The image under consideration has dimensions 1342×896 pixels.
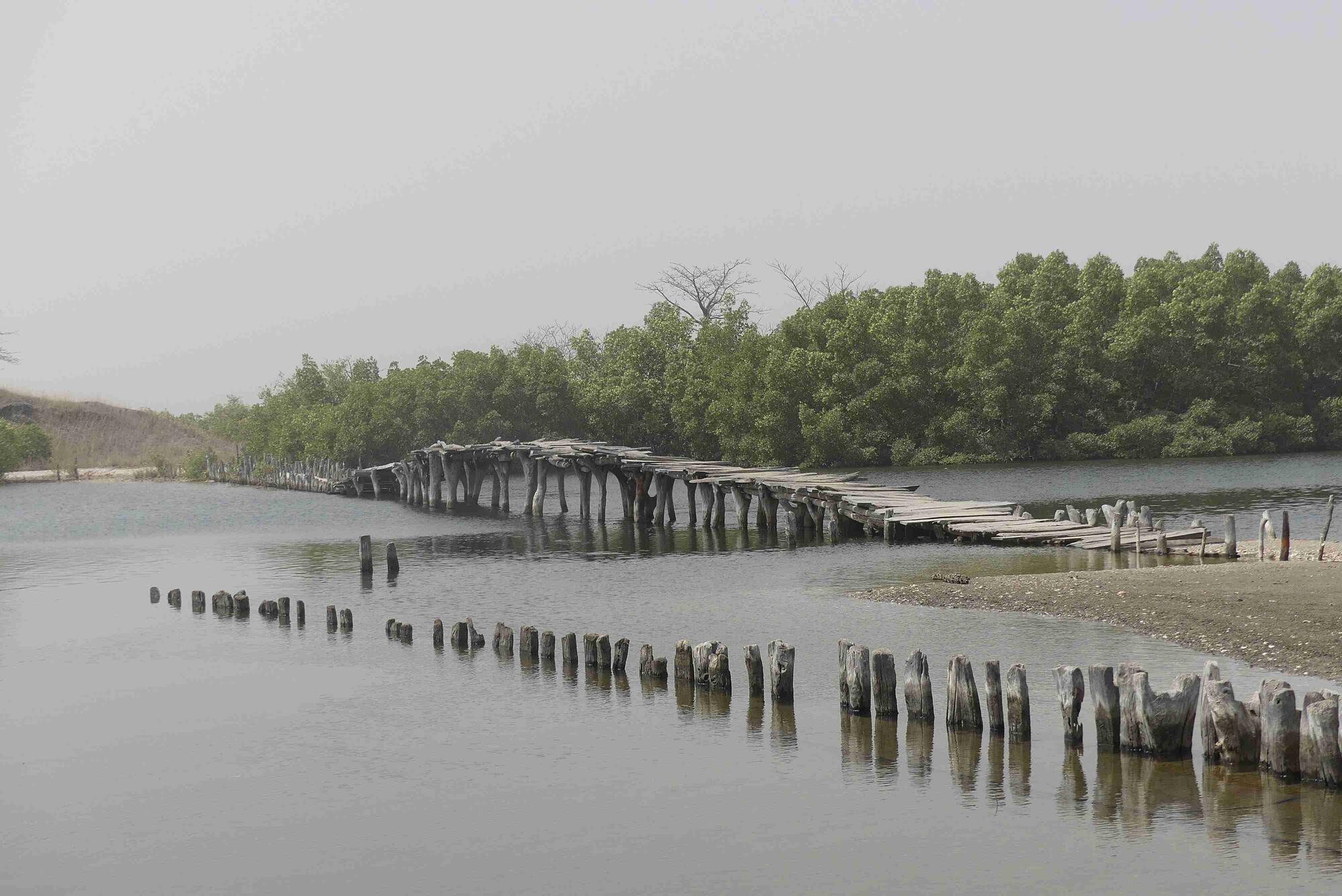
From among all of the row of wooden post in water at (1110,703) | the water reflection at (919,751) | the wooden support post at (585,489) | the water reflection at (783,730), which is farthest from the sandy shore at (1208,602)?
the wooden support post at (585,489)

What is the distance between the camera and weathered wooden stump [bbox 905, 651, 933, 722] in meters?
16.3

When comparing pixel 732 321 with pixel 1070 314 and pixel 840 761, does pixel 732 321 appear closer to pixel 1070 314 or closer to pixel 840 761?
pixel 1070 314

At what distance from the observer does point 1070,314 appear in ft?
289

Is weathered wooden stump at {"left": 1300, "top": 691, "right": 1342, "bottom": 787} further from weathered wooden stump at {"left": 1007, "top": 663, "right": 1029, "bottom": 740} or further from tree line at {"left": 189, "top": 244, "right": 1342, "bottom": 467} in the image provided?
tree line at {"left": 189, "top": 244, "right": 1342, "bottom": 467}

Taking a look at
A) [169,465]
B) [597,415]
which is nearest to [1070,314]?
[597,415]

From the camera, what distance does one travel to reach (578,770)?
53.1 feet

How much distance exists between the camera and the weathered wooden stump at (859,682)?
1728 centimetres

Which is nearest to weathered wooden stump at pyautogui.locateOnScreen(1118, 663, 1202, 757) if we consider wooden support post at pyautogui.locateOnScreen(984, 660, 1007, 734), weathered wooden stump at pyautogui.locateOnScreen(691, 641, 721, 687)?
wooden support post at pyautogui.locateOnScreen(984, 660, 1007, 734)

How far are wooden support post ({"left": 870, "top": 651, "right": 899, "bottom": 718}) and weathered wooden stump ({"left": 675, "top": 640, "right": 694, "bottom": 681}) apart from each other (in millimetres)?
3536

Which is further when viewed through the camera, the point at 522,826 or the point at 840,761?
the point at 840,761

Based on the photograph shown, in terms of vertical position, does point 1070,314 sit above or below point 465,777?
above

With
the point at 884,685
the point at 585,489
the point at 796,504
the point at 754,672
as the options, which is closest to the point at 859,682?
the point at 884,685

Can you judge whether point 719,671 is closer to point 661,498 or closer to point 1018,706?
point 1018,706

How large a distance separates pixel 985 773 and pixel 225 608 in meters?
20.4
